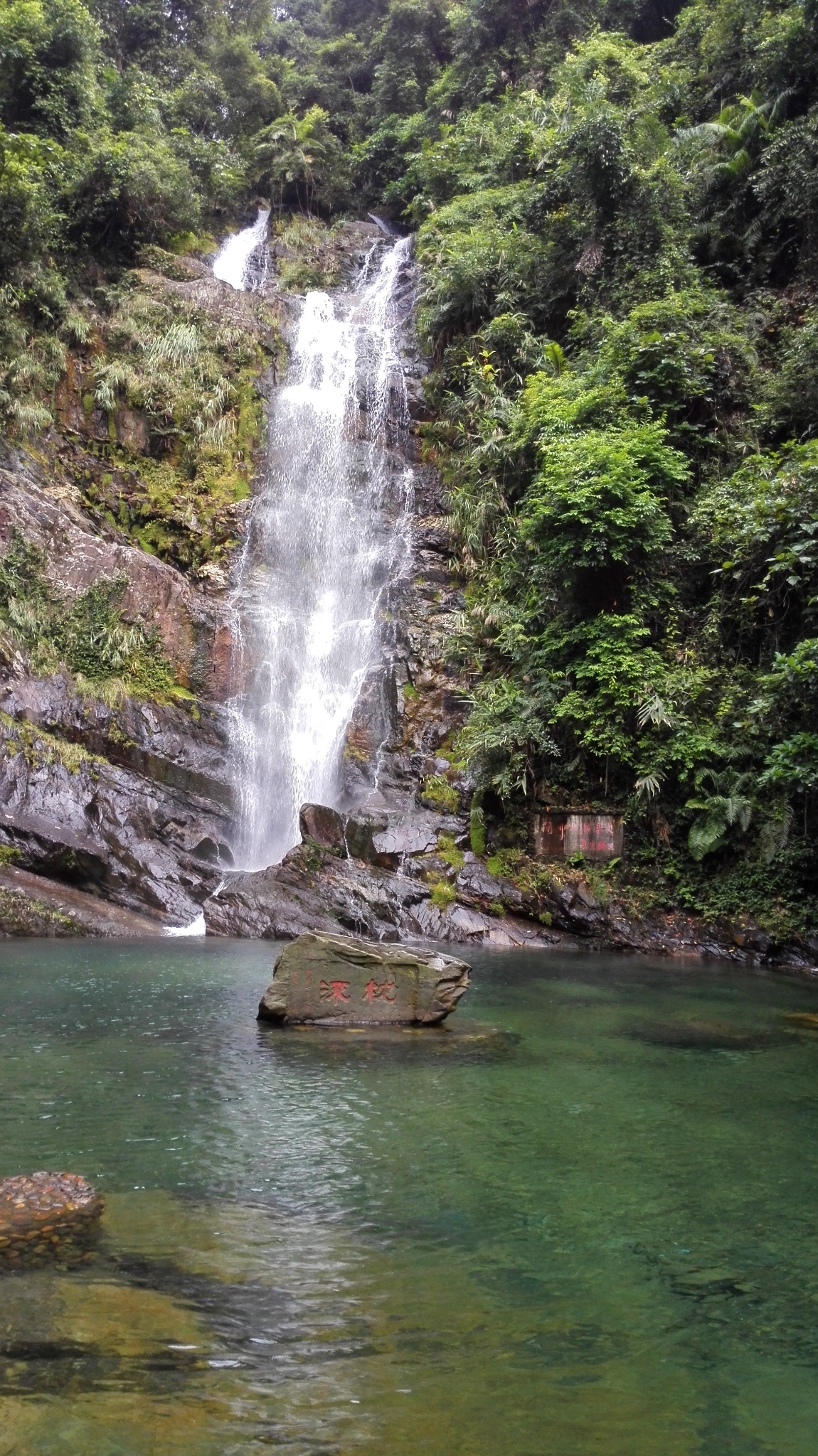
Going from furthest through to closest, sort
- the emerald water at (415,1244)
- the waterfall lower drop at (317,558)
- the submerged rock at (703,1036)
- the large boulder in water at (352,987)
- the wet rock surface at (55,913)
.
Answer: the waterfall lower drop at (317,558) < the wet rock surface at (55,913) < the large boulder in water at (352,987) < the submerged rock at (703,1036) < the emerald water at (415,1244)

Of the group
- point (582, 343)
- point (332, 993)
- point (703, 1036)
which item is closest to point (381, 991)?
point (332, 993)

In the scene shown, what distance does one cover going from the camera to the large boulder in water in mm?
8711

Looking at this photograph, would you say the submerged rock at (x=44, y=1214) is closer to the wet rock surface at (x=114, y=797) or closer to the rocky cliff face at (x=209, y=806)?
the rocky cliff face at (x=209, y=806)

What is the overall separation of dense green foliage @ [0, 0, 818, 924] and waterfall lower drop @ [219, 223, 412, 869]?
5.63 ft

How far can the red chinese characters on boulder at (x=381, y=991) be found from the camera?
8.85 metres

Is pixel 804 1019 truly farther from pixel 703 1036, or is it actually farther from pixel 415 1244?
pixel 415 1244

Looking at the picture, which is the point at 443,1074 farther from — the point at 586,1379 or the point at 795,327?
the point at 795,327

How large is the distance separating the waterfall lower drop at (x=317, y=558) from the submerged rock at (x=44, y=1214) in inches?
518

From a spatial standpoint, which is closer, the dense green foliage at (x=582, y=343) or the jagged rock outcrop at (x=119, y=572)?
the dense green foliage at (x=582, y=343)

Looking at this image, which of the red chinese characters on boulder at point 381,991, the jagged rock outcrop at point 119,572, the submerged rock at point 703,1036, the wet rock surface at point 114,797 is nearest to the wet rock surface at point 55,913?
the wet rock surface at point 114,797

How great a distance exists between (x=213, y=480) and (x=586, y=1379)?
2291cm

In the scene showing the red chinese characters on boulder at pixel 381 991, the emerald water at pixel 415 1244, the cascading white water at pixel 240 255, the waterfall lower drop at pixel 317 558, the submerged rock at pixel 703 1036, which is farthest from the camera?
the cascading white water at pixel 240 255

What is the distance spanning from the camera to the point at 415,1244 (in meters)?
4.17

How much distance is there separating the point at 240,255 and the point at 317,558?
15330mm
